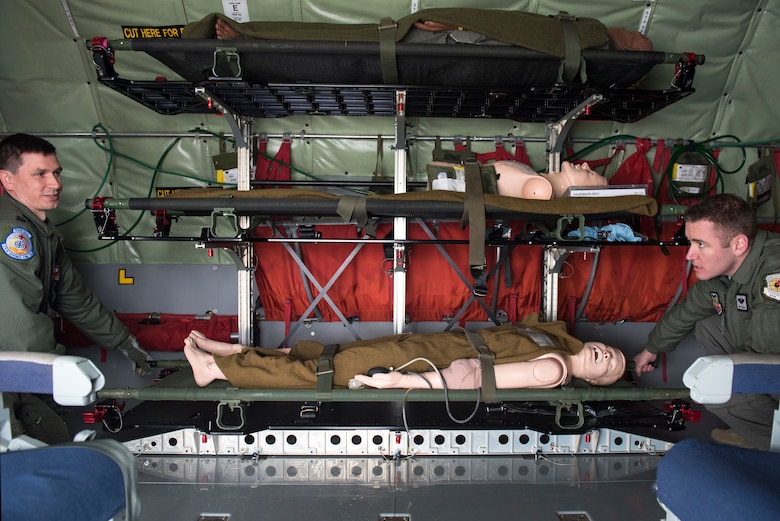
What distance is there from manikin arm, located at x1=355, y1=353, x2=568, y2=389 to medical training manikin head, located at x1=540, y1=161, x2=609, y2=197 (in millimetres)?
1188

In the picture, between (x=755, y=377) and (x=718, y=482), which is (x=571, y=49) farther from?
(x=718, y=482)

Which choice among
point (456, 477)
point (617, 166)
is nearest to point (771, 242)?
point (617, 166)

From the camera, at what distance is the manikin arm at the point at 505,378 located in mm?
2531

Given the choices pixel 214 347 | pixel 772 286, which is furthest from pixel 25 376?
pixel 772 286

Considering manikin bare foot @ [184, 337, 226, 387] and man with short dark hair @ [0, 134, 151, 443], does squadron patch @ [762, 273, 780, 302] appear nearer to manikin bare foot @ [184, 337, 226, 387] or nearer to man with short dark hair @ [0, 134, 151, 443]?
manikin bare foot @ [184, 337, 226, 387]

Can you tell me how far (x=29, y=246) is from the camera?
2525mm

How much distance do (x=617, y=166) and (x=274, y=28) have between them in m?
3.05

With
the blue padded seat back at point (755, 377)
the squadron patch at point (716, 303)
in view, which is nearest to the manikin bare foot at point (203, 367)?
the blue padded seat back at point (755, 377)

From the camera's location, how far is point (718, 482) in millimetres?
1291

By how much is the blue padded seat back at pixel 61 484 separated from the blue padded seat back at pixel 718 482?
1.77 metres

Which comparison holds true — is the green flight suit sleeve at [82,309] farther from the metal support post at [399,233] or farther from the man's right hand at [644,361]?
the man's right hand at [644,361]

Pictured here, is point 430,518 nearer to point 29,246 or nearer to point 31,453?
point 31,453

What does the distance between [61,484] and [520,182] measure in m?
2.77

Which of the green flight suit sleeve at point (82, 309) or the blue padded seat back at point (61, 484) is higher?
the green flight suit sleeve at point (82, 309)
